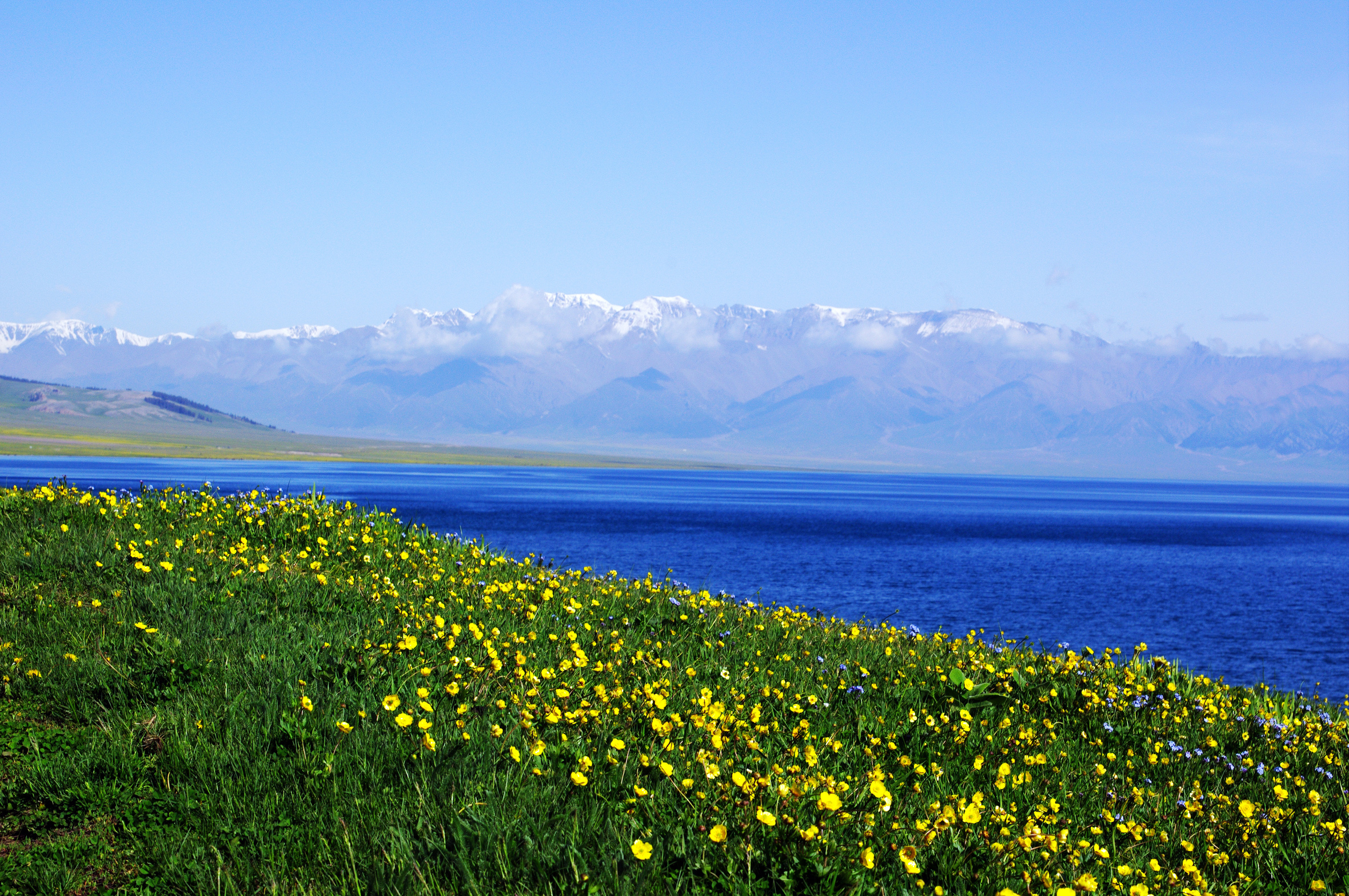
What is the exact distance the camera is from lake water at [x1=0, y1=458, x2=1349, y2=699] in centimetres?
3622

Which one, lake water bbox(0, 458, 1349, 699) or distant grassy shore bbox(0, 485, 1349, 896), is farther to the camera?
lake water bbox(0, 458, 1349, 699)

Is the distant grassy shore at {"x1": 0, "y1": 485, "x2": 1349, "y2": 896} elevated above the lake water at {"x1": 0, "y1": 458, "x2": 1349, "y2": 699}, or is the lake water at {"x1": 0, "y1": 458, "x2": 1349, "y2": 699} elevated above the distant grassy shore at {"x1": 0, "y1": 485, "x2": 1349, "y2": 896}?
the distant grassy shore at {"x1": 0, "y1": 485, "x2": 1349, "y2": 896}

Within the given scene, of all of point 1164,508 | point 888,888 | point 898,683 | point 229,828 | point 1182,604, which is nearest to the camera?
point 888,888

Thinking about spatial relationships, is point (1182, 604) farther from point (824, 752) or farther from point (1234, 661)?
point (824, 752)

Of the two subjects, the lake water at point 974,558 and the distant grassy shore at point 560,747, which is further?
the lake water at point 974,558

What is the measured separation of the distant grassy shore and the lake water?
389 cm

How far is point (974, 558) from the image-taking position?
2522 inches

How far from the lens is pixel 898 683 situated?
29.9 ft

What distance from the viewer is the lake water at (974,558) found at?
36.2m

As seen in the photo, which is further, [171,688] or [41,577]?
[41,577]

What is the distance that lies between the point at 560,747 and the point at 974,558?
204 ft

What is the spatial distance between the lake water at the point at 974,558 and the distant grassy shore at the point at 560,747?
12.8ft

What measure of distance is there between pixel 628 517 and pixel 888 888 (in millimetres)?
88031

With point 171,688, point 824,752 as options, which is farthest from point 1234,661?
point 171,688
